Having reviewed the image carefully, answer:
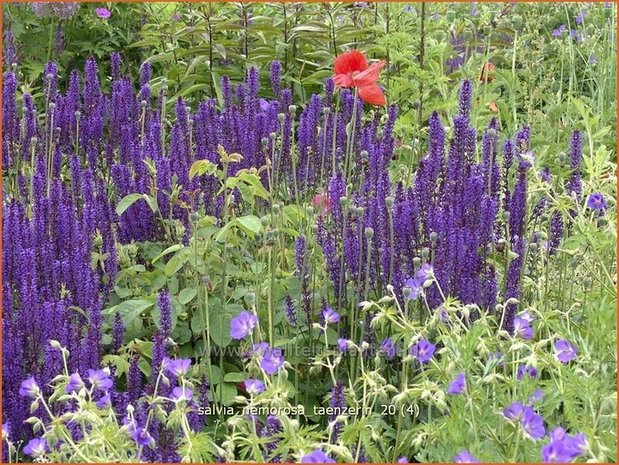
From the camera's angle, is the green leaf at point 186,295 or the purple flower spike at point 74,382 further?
the green leaf at point 186,295

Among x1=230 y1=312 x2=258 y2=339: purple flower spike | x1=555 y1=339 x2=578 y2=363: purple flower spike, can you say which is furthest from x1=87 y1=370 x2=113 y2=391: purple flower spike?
x1=555 y1=339 x2=578 y2=363: purple flower spike

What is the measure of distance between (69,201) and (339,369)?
2.72 feet

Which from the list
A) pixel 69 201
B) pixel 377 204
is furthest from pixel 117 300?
pixel 377 204

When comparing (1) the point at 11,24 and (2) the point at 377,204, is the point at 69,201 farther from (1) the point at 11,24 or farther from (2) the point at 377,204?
(1) the point at 11,24

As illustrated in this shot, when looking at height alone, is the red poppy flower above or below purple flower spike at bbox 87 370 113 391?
above

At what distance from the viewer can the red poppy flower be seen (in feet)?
10.7

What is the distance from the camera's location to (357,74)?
3.26 m

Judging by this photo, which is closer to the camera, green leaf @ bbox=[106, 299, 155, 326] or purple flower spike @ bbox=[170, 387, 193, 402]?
purple flower spike @ bbox=[170, 387, 193, 402]

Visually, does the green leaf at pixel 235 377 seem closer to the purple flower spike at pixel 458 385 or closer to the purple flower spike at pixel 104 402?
the purple flower spike at pixel 104 402

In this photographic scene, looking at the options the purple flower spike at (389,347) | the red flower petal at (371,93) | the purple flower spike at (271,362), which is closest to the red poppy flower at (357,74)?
the red flower petal at (371,93)

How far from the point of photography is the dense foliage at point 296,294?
2.07 meters

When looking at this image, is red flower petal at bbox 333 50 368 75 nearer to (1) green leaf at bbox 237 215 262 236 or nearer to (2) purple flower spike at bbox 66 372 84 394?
(1) green leaf at bbox 237 215 262 236

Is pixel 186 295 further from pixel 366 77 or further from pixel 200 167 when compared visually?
pixel 366 77

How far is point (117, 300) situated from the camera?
2842mm
